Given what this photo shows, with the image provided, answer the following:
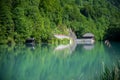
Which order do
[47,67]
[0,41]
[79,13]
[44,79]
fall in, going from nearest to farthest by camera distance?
[44,79], [47,67], [0,41], [79,13]

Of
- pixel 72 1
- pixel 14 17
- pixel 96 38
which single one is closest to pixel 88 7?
pixel 72 1

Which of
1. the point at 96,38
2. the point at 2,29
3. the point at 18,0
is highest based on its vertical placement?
the point at 18,0

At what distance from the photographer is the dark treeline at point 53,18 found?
38.6 metres

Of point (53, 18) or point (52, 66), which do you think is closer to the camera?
point (52, 66)

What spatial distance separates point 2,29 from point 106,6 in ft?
149

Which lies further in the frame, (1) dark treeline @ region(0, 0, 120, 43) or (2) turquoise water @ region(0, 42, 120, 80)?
(1) dark treeline @ region(0, 0, 120, 43)

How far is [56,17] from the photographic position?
175ft

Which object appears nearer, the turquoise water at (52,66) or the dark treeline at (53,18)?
the turquoise water at (52,66)

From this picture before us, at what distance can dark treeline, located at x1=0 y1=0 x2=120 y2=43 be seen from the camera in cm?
3857

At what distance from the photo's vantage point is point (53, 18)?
52.3m

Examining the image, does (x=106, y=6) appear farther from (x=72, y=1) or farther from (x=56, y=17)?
(x=56, y=17)

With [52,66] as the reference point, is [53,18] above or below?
above

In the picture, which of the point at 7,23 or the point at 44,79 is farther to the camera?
the point at 7,23

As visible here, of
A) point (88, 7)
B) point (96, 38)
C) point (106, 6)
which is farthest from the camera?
point (106, 6)
